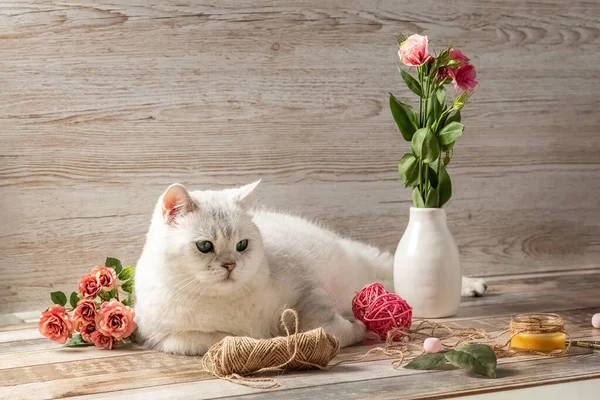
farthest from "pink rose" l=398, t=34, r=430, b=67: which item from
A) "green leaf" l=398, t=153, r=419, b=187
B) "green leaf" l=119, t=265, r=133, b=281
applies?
"green leaf" l=119, t=265, r=133, b=281

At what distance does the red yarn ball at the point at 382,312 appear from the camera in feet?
6.51

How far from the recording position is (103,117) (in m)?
2.39

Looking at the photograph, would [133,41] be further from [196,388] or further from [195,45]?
[196,388]

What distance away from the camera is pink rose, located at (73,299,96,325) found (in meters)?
1.99

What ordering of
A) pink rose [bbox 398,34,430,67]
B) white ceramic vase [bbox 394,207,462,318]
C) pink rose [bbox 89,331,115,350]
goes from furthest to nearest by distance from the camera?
white ceramic vase [bbox 394,207,462,318], pink rose [bbox 398,34,430,67], pink rose [bbox 89,331,115,350]

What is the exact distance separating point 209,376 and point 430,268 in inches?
28.7

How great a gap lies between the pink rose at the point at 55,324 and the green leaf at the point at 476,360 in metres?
0.89

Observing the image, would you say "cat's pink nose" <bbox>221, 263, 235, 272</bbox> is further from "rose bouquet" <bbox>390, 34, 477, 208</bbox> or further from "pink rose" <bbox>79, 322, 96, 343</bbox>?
"rose bouquet" <bbox>390, 34, 477, 208</bbox>

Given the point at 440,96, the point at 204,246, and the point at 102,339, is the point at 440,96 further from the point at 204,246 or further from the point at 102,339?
the point at 102,339

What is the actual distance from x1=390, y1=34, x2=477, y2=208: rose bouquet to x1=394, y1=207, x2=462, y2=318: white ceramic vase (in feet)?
0.18

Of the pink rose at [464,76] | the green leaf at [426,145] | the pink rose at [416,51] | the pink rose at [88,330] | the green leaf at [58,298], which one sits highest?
the pink rose at [416,51]

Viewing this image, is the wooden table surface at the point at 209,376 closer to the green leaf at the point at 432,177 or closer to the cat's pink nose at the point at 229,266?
the cat's pink nose at the point at 229,266

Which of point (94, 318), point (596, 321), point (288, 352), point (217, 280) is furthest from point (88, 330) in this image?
→ point (596, 321)

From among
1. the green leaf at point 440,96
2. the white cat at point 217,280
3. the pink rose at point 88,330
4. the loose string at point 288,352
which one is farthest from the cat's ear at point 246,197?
the green leaf at point 440,96
